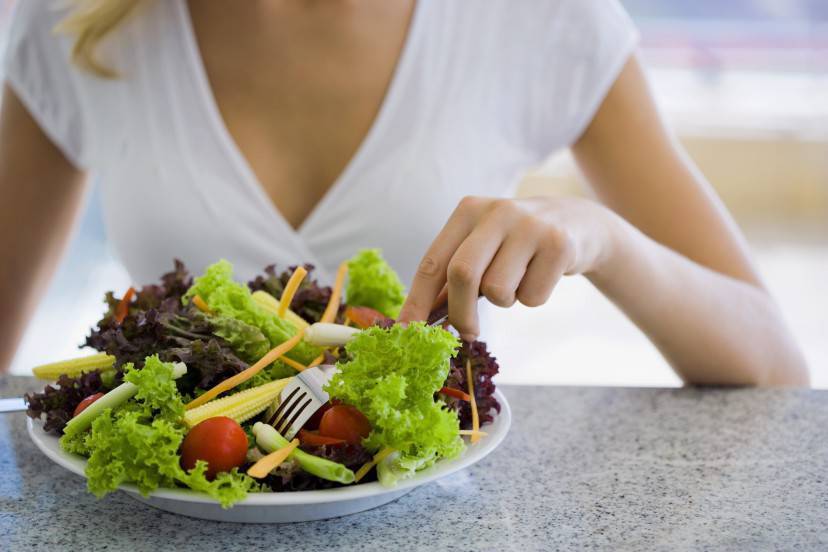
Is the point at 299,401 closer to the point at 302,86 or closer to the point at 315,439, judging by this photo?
the point at 315,439

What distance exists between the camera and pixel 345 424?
940mm

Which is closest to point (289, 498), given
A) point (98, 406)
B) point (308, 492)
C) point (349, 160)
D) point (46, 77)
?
point (308, 492)

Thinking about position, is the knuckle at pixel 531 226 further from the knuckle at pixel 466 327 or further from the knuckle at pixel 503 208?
the knuckle at pixel 466 327

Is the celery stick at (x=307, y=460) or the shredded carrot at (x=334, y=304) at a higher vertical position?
the shredded carrot at (x=334, y=304)

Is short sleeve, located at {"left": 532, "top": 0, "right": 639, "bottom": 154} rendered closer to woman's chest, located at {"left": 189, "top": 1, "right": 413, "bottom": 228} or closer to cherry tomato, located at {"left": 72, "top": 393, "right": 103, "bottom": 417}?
woman's chest, located at {"left": 189, "top": 1, "right": 413, "bottom": 228}

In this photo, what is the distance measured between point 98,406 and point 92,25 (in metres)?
0.99

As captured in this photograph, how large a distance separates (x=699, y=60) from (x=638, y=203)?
7230 millimetres

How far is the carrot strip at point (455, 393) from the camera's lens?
41.5 inches

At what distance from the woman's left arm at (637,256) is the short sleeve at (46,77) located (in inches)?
39.1

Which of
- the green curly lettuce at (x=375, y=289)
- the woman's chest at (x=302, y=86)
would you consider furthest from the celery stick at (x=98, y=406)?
the woman's chest at (x=302, y=86)

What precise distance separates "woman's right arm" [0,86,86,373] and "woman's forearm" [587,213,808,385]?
1104 mm

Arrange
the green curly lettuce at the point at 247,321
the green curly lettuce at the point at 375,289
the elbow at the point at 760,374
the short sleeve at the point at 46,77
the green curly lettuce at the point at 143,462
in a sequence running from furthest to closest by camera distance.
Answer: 1. the short sleeve at the point at 46,77
2. the elbow at the point at 760,374
3. the green curly lettuce at the point at 375,289
4. the green curly lettuce at the point at 247,321
5. the green curly lettuce at the point at 143,462

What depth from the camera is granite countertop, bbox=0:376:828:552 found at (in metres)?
0.95

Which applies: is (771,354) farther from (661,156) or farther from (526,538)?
(526,538)
